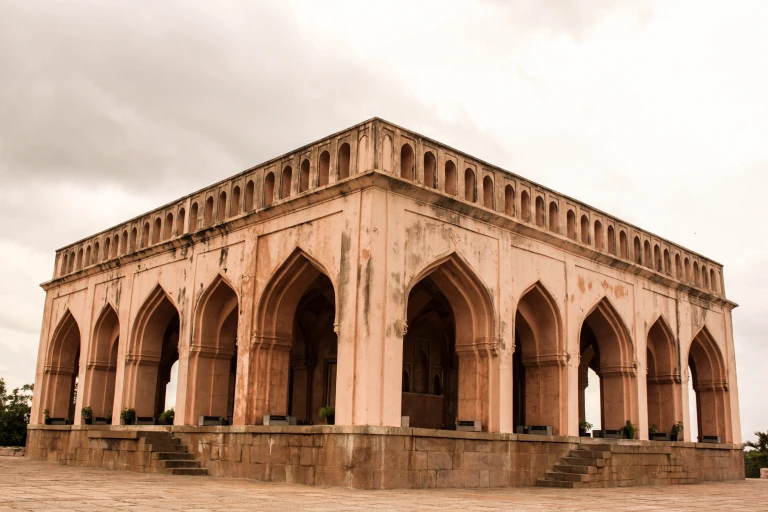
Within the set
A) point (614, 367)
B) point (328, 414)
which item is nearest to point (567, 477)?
point (614, 367)

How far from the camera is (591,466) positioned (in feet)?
55.0

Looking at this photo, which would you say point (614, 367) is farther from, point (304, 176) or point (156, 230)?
point (156, 230)

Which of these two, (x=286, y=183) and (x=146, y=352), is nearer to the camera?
(x=286, y=183)

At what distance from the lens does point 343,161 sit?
52.5ft

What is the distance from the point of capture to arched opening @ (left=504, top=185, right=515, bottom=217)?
18.1 metres

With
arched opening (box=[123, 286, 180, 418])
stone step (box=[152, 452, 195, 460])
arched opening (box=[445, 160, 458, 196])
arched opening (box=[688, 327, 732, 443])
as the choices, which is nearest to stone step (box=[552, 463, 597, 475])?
arched opening (box=[445, 160, 458, 196])

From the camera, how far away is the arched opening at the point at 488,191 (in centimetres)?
1762

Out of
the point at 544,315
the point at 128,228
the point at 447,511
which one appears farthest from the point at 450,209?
the point at 128,228

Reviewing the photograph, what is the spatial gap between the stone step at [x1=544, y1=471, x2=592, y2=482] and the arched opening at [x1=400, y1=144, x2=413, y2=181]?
6.89 metres

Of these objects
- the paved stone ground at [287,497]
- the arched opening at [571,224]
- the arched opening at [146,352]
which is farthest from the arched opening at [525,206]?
the arched opening at [146,352]

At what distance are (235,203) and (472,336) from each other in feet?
20.8

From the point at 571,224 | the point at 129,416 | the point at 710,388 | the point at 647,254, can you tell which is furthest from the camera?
the point at 710,388

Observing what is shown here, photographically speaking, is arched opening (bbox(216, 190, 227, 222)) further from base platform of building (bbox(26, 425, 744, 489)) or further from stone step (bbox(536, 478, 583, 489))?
stone step (bbox(536, 478, 583, 489))

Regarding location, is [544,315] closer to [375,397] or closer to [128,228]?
[375,397]
